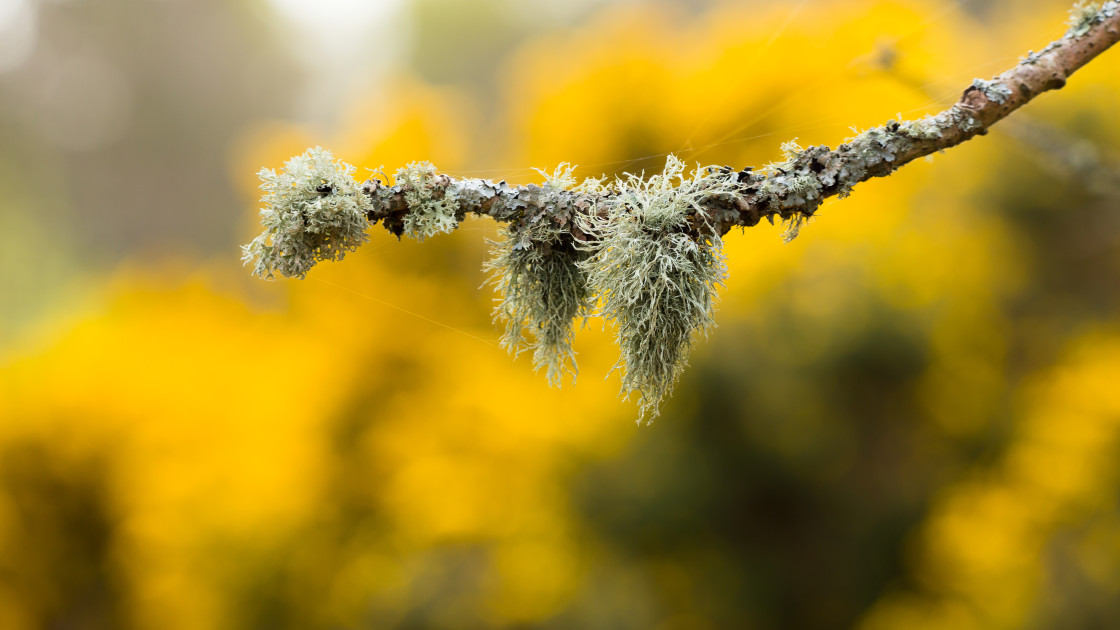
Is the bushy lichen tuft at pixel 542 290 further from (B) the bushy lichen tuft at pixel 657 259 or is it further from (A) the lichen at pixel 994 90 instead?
(A) the lichen at pixel 994 90

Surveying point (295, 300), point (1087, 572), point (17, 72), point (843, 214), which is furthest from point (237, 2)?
point (1087, 572)

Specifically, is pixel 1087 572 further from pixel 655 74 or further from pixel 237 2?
pixel 237 2

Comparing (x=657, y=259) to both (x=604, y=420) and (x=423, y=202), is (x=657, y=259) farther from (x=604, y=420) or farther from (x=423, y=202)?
(x=604, y=420)

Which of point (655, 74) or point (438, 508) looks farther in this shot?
point (438, 508)

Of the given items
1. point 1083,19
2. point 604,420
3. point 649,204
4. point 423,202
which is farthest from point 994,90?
point 604,420

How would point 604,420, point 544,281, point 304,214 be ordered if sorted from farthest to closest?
point 604,420 < point 544,281 < point 304,214

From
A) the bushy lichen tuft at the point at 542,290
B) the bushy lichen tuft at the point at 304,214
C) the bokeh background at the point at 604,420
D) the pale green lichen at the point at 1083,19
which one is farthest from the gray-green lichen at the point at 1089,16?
the bokeh background at the point at 604,420
